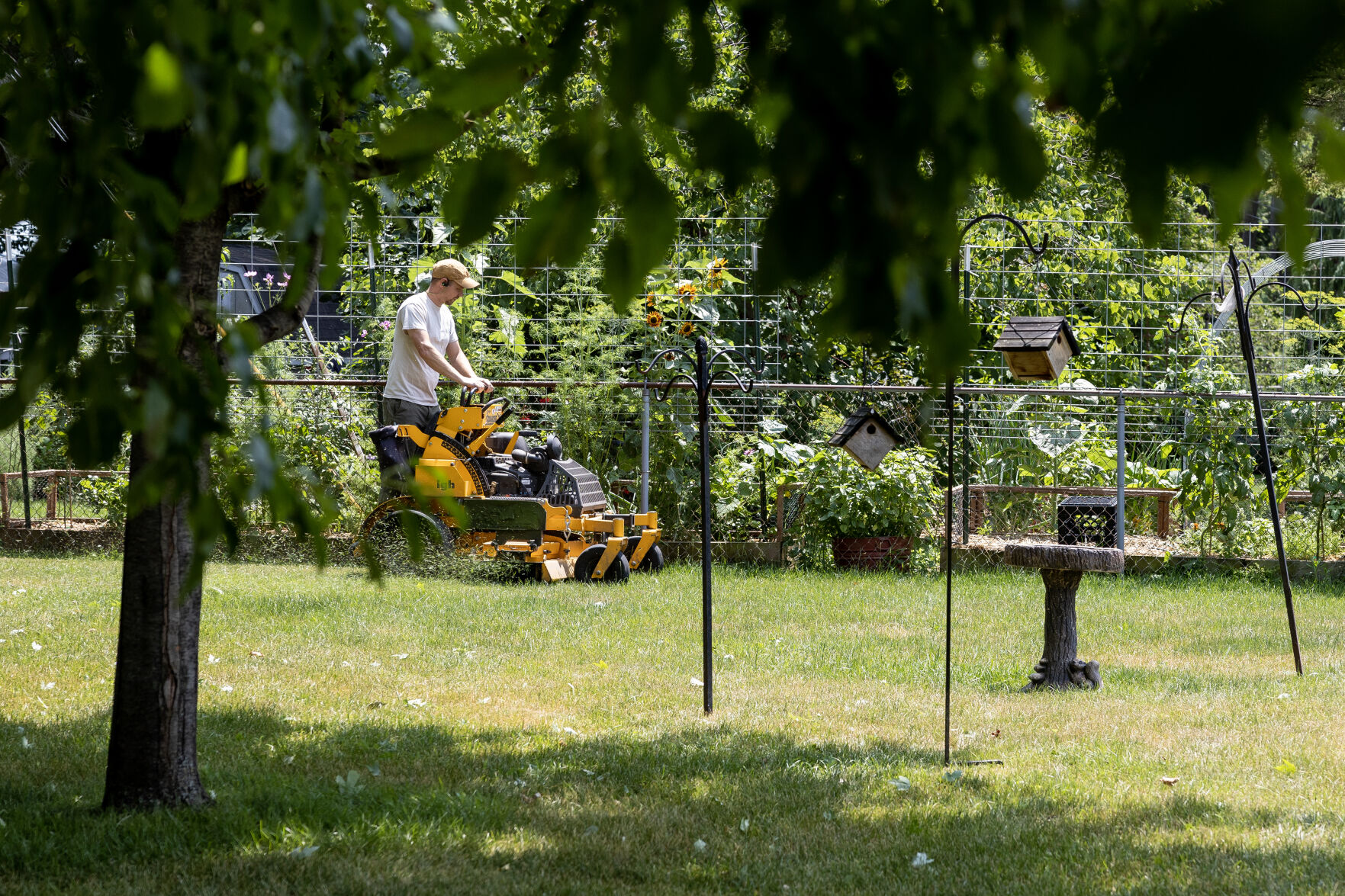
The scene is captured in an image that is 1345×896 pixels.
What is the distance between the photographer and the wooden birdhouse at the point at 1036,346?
532cm

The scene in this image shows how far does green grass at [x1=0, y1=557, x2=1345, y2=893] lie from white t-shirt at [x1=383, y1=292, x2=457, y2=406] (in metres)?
1.45

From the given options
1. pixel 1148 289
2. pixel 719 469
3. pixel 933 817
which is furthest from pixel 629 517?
pixel 1148 289

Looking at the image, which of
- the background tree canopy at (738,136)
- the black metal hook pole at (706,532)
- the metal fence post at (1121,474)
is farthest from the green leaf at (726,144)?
the metal fence post at (1121,474)

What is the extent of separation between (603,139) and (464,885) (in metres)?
2.58

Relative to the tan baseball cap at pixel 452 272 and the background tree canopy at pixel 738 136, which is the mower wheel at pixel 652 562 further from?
the background tree canopy at pixel 738 136

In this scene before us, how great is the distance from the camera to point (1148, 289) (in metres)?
13.0

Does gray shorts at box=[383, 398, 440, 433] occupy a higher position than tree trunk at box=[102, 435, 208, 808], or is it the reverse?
gray shorts at box=[383, 398, 440, 433]

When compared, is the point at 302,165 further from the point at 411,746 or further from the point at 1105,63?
the point at 411,746

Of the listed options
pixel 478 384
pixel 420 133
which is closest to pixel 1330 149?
pixel 420 133

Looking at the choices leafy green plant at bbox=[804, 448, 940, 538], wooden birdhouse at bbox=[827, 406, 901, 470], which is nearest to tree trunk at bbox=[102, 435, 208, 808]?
wooden birdhouse at bbox=[827, 406, 901, 470]

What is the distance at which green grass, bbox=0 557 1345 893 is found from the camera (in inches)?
133

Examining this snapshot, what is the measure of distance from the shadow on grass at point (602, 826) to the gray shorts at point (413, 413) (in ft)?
13.6

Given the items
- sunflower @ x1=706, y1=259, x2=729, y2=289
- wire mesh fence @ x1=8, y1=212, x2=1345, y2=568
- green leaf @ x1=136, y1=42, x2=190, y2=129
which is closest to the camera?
green leaf @ x1=136, y1=42, x2=190, y2=129

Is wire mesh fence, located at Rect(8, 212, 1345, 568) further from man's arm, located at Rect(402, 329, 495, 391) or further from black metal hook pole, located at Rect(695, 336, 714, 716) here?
black metal hook pole, located at Rect(695, 336, 714, 716)
